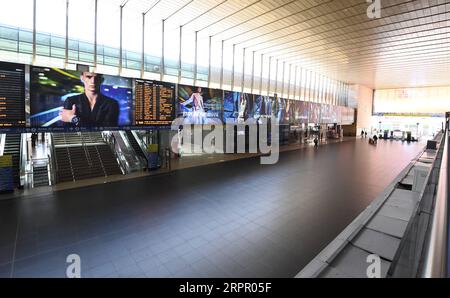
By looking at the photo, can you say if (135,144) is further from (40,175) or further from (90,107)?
(40,175)

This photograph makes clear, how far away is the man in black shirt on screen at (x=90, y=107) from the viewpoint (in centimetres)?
767

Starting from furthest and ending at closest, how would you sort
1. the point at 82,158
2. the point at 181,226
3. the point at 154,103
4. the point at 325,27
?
1. the point at 325,27
2. the point at 154,103
3. the point at 82,158
4. the point at 181,226

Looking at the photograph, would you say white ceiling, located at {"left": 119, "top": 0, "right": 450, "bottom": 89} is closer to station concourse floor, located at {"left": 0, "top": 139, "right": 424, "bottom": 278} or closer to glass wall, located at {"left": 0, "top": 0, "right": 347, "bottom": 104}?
glass wall, located at {"left": 0, "top": 0, "right": 347, "bottom": 104}

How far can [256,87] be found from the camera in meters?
17.5

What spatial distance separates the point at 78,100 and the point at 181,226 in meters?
5.93

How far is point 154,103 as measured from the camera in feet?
32.3

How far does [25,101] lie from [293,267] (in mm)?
8327

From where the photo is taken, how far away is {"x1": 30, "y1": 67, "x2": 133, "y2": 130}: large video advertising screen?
23.3 ft

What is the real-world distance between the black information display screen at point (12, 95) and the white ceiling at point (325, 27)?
593 cm

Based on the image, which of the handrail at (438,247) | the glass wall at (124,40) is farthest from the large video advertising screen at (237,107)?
the handrail at (438,247)

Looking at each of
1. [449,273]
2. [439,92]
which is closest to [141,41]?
[449,273]
